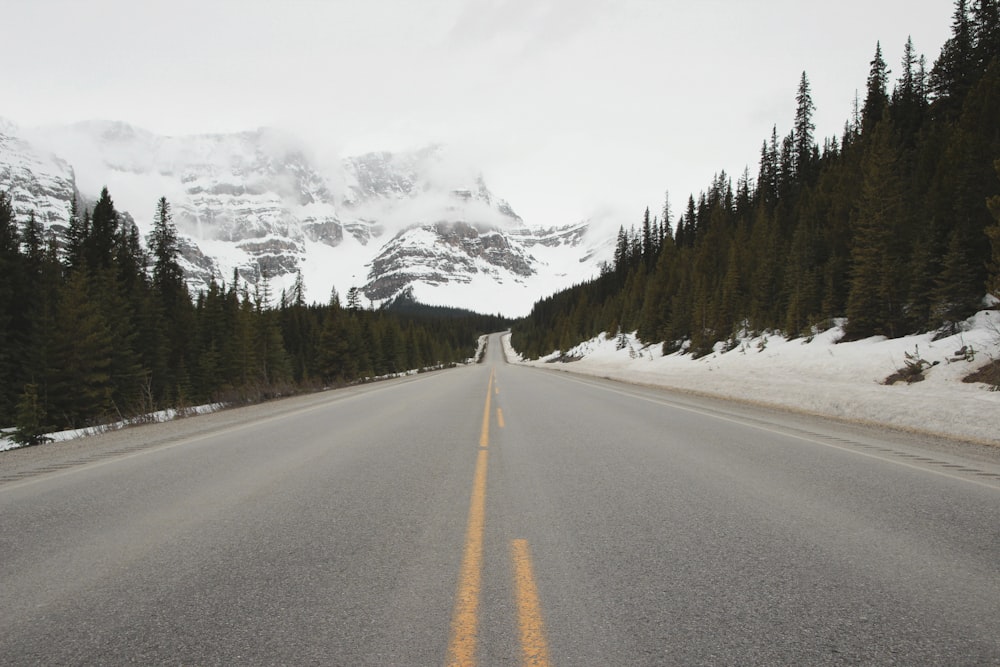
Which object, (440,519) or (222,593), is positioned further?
(440,519)

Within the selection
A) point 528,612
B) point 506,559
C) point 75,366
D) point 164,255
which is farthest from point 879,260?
point 164,255

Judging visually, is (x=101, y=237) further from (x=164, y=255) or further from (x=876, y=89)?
(x=876, y=89)

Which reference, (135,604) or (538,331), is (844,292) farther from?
(538,331)

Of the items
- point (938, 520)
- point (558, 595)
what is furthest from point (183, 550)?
point (938, 520)

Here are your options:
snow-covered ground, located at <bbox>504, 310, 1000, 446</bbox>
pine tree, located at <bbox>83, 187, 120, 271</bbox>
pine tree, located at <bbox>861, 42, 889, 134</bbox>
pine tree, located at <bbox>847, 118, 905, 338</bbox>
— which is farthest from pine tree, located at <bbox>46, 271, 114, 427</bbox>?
pine tree, located at <bbox>861, 42, 889, 134</bbox>

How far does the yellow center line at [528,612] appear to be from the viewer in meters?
2.46

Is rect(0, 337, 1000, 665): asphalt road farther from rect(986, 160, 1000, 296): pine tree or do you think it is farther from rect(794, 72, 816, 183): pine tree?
rect(794, 72, 816, 183): pine tree

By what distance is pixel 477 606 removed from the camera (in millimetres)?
2963

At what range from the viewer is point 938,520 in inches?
180

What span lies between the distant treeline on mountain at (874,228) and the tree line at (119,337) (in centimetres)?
2964

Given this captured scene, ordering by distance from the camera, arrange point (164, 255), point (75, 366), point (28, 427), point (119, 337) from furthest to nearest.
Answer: point (164, 255) < point (119, 337) < point (75, 366) < point (28, 427)

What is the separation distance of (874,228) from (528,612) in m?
31.0

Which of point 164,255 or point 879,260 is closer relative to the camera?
point 879,260

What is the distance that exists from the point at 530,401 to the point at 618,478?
10.9 m
